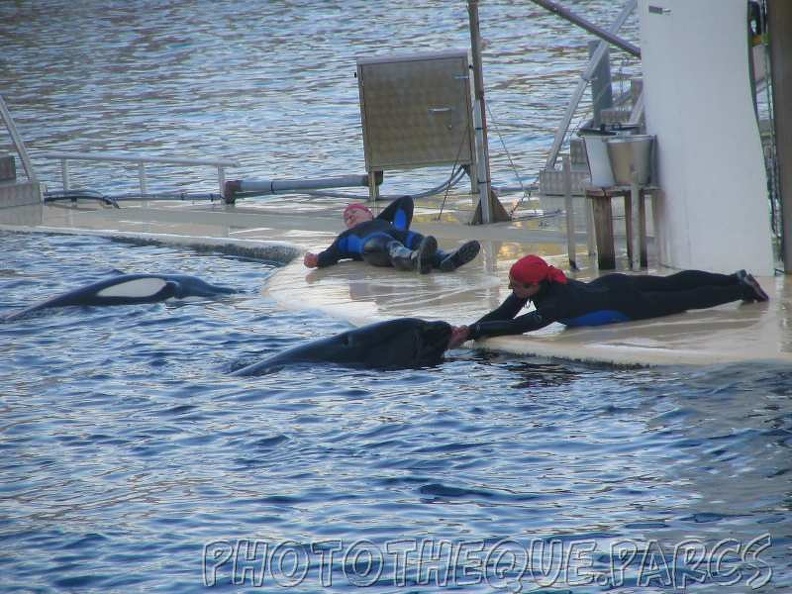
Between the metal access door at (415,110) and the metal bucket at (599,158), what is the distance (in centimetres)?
439

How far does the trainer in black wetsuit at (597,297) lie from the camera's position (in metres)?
8.46

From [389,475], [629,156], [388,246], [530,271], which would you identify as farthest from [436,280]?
[389,475]

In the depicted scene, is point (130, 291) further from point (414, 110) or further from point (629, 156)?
point (414, 110)

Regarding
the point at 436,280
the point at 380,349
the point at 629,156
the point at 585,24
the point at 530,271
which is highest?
the point at 585,24

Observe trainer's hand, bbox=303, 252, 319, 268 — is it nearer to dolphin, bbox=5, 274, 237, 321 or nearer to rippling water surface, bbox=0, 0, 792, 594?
rippling water surface, bbox=0, 0, 792, 594

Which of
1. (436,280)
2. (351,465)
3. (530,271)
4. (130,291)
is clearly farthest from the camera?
(130,291)

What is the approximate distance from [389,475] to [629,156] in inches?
185

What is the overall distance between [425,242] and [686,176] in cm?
222

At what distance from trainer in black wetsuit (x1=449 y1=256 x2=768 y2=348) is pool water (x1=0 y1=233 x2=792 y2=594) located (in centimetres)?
32

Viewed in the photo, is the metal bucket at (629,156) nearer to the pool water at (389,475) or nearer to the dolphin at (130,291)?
the pool water at (389,475)

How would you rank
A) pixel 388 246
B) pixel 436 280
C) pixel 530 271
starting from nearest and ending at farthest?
pixel 530 271, pixel 436 280, pixel 388 246

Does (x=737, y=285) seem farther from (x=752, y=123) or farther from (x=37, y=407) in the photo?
(x=37, y=407)

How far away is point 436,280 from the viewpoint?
10.7m

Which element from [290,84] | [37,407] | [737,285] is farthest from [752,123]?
[290,84]
